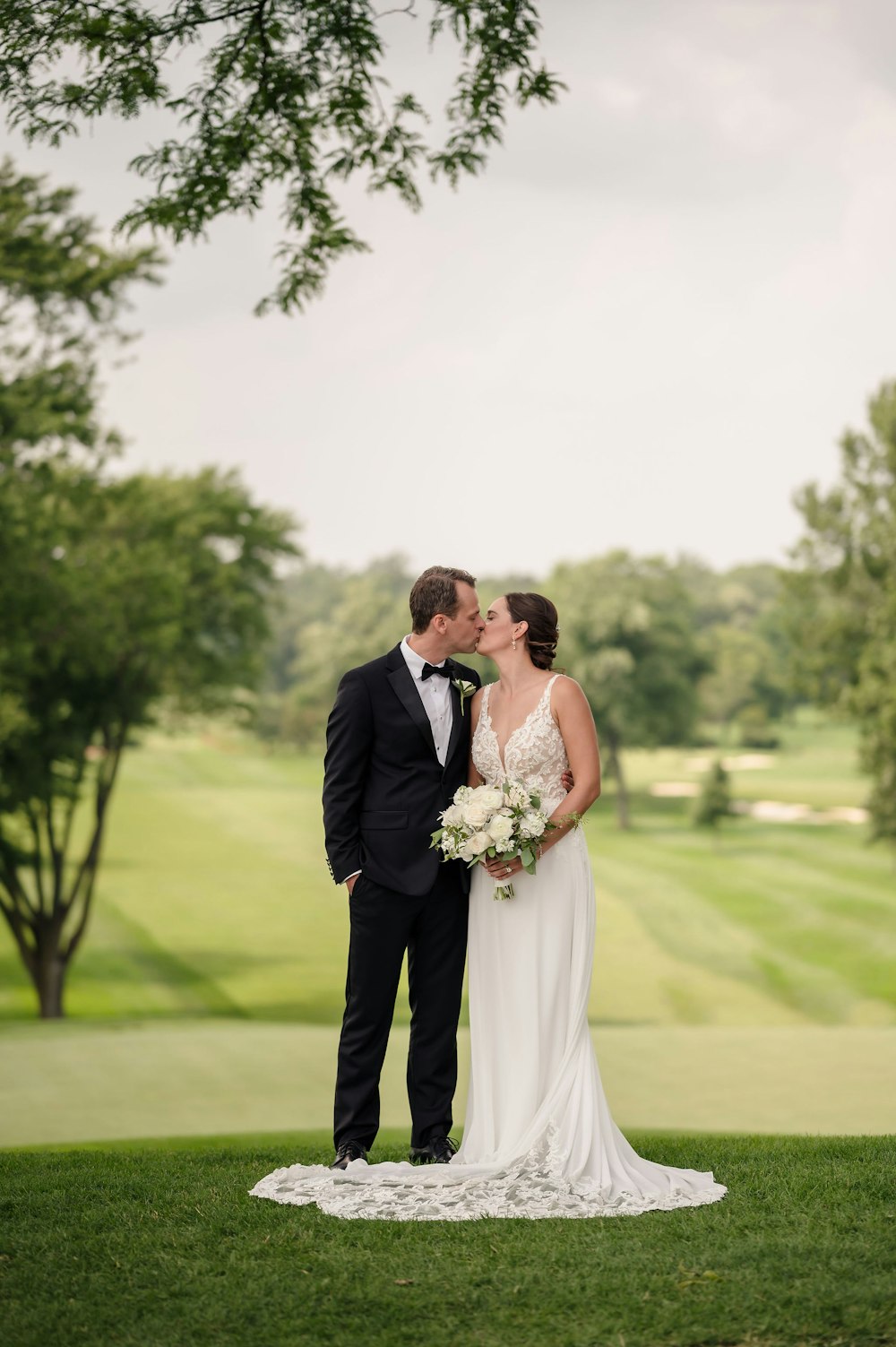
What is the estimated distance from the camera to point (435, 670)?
513 cm

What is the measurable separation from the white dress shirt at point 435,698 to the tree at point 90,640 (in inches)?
444

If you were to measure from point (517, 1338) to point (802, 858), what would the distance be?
103 ft

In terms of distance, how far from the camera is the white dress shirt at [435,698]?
202 inches

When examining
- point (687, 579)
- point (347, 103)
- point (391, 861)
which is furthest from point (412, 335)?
point (391, 861)

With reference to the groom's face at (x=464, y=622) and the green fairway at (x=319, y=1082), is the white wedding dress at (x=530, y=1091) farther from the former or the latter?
the green fairway at (x=319, y=1082)

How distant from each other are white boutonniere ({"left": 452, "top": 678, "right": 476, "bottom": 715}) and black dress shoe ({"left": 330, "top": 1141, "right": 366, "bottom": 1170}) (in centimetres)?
168

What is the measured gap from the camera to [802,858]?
33.4m

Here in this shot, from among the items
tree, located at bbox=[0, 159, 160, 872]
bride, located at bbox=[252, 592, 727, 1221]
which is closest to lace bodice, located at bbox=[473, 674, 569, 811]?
bride, located at bbox=[252, 592, 727, 1221]

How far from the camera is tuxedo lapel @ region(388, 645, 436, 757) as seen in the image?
5.07 meters

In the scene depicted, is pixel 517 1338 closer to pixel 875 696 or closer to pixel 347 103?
pixel 347 103

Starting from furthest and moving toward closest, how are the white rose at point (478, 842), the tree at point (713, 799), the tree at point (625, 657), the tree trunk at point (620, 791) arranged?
the tree trunk at point (620, 791) → the tree at point (625, 657) → the tree at point (713, 799) → the white rose at point (478, 842)

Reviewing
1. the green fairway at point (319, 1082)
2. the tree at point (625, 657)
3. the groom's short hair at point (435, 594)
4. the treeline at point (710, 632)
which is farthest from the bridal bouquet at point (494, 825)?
the tree at point (625, 657)

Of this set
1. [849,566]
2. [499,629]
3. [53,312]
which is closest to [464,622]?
[499,629]

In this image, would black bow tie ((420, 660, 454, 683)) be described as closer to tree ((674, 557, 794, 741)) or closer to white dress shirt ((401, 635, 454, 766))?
white dress shirt ((401, 635, 454, 766))
